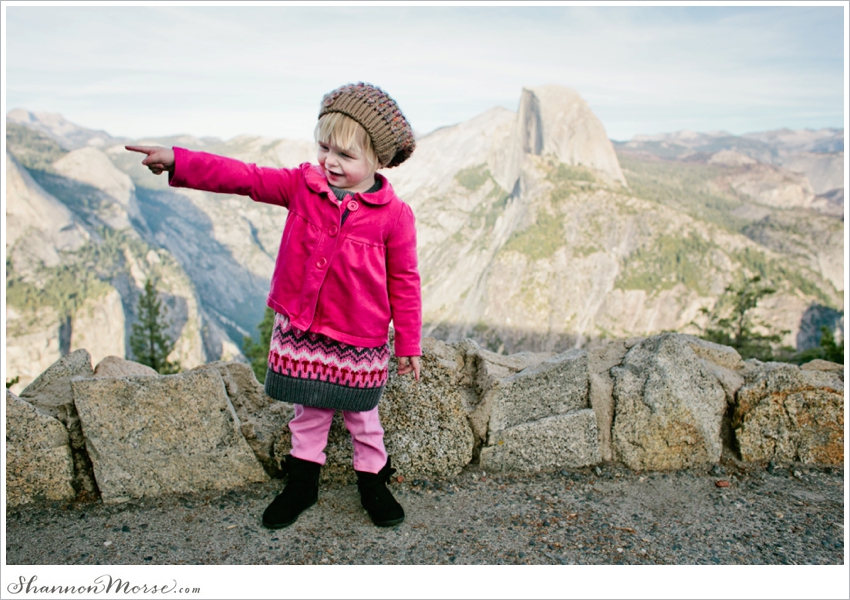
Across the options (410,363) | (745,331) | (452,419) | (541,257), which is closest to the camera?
(410,363)

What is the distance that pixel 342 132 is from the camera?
2791 millimetres

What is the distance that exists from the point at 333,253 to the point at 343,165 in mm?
470

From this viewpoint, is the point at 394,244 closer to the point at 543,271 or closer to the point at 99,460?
the point at 99,460

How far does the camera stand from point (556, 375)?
155 inches

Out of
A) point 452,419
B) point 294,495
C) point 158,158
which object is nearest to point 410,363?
point 452,419

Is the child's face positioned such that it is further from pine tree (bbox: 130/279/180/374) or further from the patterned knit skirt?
pine tree (bbox: 130/279/180/374)

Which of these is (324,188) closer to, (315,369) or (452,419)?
(315,369)

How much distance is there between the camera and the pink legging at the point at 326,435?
→ 126 inches

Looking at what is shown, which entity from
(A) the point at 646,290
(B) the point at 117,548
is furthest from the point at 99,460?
(A) the point at 646,290

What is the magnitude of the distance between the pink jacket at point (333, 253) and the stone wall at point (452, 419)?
861mm

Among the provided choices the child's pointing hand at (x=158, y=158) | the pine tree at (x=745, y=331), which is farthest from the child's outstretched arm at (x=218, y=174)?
the pine tree at (x=745, y=331)

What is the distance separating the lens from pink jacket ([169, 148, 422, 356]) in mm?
2895

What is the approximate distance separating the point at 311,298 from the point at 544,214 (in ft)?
405

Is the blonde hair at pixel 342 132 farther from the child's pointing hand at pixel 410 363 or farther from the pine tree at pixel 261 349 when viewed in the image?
the pine tree at pixel 261 349
